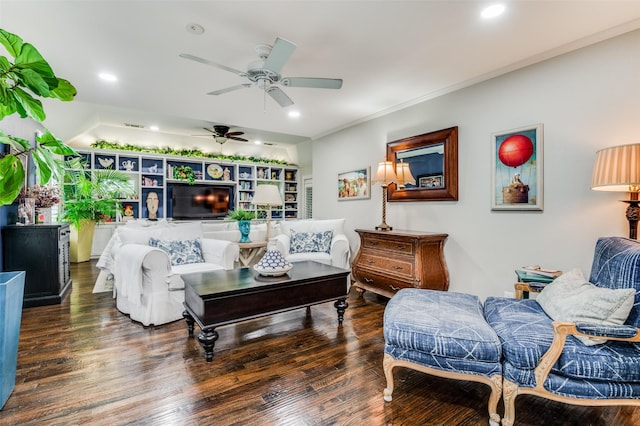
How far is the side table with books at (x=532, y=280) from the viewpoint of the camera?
2234 mm

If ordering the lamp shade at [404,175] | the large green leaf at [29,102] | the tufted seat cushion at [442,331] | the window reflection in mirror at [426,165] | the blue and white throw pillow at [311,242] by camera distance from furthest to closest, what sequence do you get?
the blue and white throw pillow at [311,242] < the lamp shade at [404,175] < the window reflection in mirror at [426,165] < the tufted seat cushion at [442,331] < the large green leaf at [29,102]

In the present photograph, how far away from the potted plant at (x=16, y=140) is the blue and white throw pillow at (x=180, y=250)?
1.40 metres

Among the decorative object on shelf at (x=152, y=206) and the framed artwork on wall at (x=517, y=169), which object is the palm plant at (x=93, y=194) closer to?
the decorative object on shelf at (x=152, y=206)

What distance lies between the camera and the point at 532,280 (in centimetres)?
234

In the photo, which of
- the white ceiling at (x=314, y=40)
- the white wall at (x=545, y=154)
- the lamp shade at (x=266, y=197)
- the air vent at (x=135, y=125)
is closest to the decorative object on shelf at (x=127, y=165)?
the air vent at (x=135, y=125)

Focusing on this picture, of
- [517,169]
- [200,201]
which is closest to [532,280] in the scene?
[517,169]

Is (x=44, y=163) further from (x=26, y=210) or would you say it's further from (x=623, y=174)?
(x=623, y=174)

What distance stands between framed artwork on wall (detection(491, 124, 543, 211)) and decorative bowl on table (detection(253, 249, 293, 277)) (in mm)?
2181

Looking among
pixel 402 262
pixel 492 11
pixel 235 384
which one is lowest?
pixel 235 384

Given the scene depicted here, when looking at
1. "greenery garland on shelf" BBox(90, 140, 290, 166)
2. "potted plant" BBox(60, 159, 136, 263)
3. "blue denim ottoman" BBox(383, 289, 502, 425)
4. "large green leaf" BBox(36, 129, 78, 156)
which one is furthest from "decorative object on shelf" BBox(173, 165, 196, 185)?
"blue denim ottoman" BBox(383, 289, 502, 425)

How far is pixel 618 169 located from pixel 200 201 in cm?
732

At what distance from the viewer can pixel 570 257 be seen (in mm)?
2518

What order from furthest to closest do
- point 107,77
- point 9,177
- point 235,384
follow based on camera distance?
A: point 107,77 → point 235,384 → point 9,177

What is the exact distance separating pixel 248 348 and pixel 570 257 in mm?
2777
